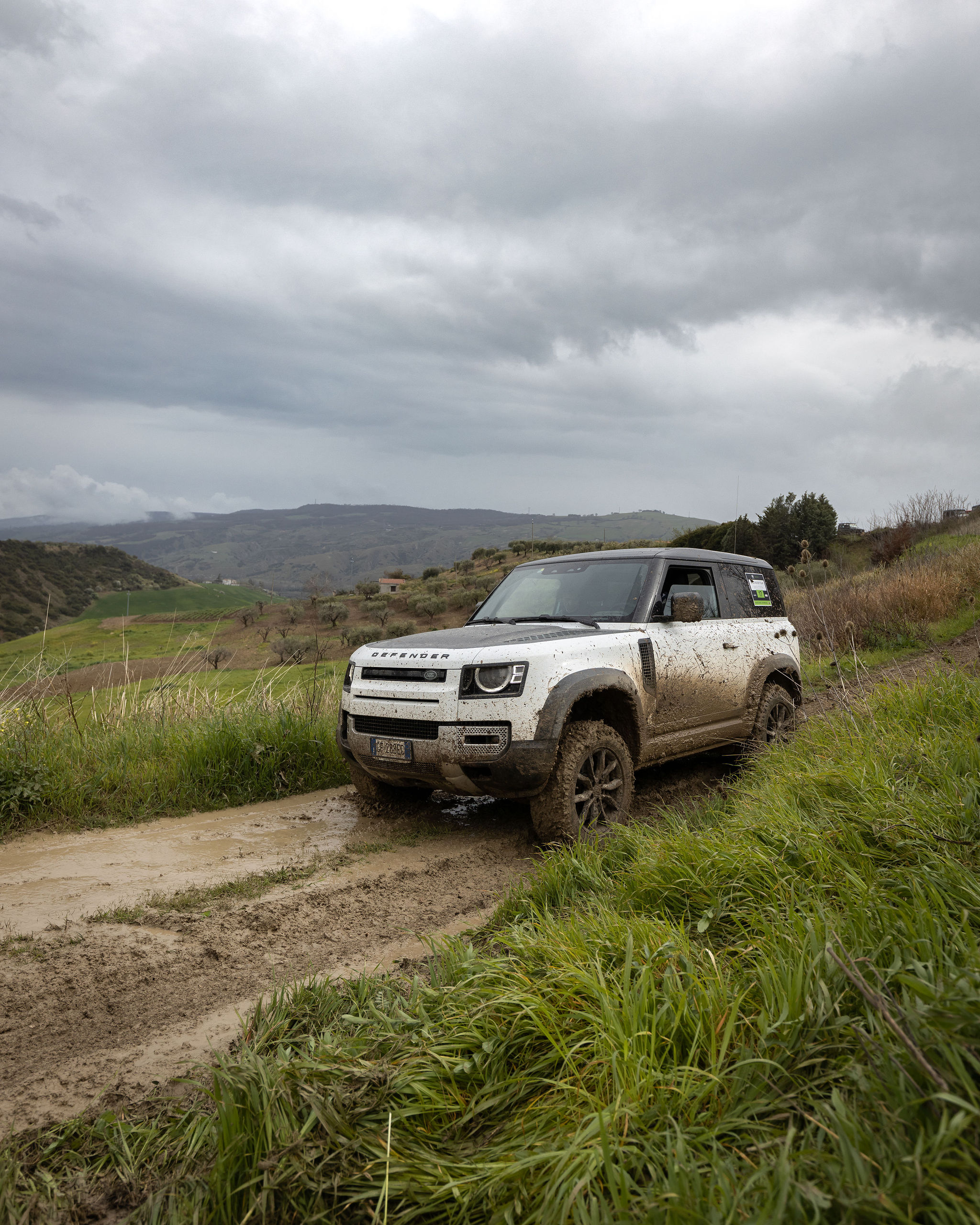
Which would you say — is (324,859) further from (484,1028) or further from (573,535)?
(573,535)

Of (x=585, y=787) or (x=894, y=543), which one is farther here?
(x=894, y=543)

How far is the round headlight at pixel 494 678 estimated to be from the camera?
186 inches

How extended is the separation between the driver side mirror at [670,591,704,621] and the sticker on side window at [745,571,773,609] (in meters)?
1.72

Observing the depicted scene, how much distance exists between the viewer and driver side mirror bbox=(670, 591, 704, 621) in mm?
5680

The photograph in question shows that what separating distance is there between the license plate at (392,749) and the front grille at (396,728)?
3 centimetres

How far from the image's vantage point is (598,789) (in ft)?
16.5

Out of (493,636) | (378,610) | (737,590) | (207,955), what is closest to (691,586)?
(737,590)

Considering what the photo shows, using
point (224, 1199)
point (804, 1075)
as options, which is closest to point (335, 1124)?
point (224, 1199)

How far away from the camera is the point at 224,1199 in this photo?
1833mm

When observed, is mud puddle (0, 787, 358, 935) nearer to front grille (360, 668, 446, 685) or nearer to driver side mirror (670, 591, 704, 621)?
front grille (360, 668, 446, 685)

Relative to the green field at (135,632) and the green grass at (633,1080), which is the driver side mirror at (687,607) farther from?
the green field at (135,632)

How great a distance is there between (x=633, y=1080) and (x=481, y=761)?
2815mm

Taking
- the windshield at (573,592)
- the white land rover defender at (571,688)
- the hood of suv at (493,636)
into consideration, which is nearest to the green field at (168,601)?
the windshield at (573,592)

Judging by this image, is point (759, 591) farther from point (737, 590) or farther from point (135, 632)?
point (135, 632)
